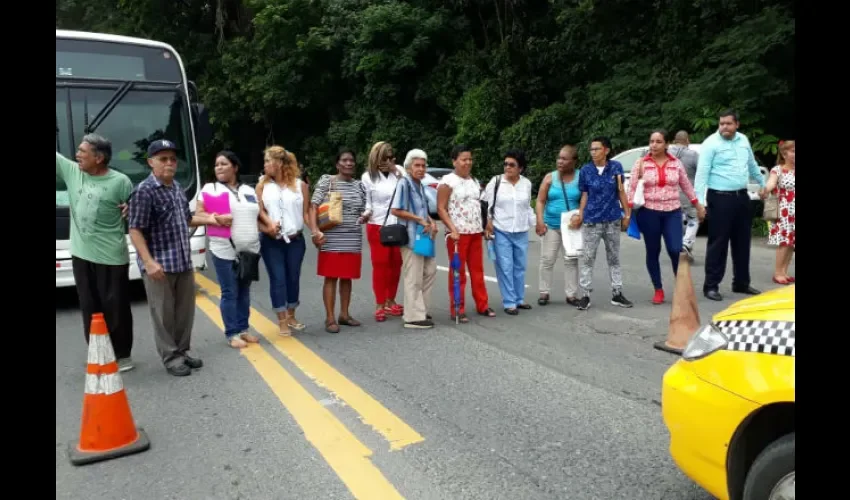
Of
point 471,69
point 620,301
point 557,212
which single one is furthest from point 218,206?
point 471,69

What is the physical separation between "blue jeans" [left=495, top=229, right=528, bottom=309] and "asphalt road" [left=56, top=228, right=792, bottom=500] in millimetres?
358

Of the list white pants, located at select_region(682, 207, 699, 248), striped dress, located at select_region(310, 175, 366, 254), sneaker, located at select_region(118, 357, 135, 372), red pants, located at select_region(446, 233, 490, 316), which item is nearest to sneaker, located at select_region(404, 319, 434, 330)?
red pants, located at select_region(446, 233, 490, 316)

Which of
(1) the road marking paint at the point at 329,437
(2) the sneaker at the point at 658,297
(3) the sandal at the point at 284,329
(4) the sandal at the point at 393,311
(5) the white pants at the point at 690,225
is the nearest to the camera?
(1) the road marking paint at the point at 329,437

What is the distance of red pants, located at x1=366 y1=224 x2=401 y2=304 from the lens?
7.33 m

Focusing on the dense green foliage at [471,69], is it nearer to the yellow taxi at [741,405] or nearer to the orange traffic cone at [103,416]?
the yellow taxi at [741,405]

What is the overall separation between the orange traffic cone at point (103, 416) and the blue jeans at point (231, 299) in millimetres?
2006

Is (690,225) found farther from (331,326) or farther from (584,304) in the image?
(331,326)

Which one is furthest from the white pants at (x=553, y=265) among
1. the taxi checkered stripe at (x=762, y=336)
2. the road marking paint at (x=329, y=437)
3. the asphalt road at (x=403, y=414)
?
the taxi checkered stripe at (x=762, y=336)

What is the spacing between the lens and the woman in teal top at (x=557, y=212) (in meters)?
7.71

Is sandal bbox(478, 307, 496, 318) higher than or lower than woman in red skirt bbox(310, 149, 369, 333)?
lower

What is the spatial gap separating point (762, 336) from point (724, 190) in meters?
5.66

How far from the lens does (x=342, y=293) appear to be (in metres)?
7.13

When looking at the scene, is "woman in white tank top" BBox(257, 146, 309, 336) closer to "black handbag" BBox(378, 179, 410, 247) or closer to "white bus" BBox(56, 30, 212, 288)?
"black handbag" BBox(378, 179, 410, 247)

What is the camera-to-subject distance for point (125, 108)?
338 inches
